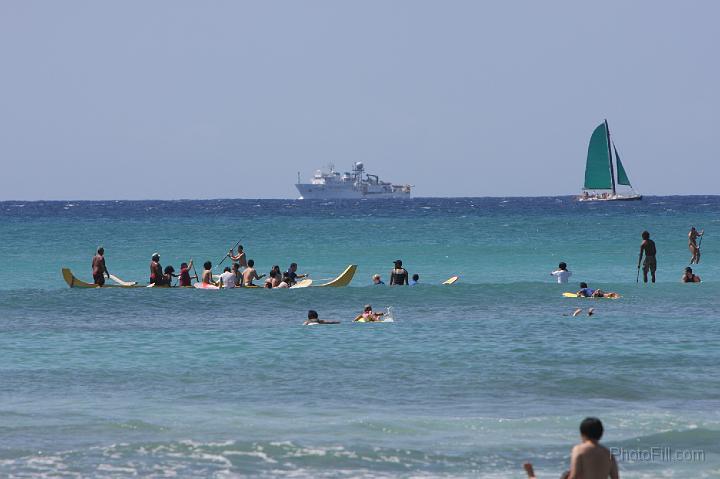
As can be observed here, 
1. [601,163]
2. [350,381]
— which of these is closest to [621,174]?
[601,163]

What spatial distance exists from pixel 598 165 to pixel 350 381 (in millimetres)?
89325

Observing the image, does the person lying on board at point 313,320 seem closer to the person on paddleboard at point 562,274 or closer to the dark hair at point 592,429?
the person on paddleboard at point 562,274

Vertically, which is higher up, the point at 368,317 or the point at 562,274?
the point at 562,274

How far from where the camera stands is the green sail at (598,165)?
330 ft

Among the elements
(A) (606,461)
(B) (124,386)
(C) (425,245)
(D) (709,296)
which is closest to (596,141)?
(C) (425,245)

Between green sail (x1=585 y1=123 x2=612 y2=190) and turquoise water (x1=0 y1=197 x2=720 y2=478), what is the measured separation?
69788 mm

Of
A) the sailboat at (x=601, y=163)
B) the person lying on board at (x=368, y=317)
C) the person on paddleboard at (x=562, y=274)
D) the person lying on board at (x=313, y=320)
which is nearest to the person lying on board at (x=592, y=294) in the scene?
the person on paddleboard at (x=562, y=274)

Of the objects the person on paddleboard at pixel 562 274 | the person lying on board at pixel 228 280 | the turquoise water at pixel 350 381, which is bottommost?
the turquoise water at pixel 350 381

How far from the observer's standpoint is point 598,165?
338 ft

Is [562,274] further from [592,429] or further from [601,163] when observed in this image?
[601,163]

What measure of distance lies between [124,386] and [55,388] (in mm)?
977

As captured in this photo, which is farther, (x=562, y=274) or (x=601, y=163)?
(x=601, y=163)

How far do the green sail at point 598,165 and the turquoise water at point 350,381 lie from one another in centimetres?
6979

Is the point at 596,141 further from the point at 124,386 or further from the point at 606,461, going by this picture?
the point at 606,461
